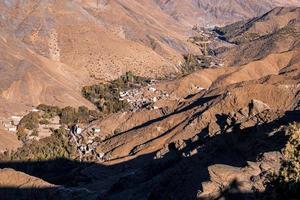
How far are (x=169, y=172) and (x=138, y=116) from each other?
31351mm

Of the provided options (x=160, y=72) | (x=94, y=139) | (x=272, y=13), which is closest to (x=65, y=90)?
(x=94, y=139)

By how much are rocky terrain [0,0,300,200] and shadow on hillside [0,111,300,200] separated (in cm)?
11

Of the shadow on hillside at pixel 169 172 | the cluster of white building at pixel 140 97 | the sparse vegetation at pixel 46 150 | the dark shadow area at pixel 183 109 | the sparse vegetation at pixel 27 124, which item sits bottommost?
the shadow on hillside at pixel 169 172

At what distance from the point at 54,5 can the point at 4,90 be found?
37.0m

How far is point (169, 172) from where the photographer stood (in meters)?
42.6

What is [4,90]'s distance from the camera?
8556 cm

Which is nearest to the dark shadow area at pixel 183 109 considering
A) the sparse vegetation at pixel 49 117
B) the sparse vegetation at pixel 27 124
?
→ the sparse vegetation at pixel 49 117

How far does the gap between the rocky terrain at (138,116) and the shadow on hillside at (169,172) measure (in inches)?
4.3

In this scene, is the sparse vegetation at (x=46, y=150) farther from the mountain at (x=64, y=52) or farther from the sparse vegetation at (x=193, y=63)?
the sparse vegetation at (x=193, y=63)

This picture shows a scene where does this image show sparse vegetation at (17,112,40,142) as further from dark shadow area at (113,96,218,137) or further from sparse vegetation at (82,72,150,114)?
sparse vegetation at (82,72,150,114)

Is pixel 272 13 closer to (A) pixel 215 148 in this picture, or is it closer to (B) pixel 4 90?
(B) pixel 4 90

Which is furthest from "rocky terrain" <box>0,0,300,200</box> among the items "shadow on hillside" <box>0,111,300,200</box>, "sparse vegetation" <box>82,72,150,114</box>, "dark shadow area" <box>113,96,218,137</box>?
"dark shadow area" <box>113,96,218,137</box>

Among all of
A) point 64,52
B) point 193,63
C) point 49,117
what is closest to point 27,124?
point 49,117

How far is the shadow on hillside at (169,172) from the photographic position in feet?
126
